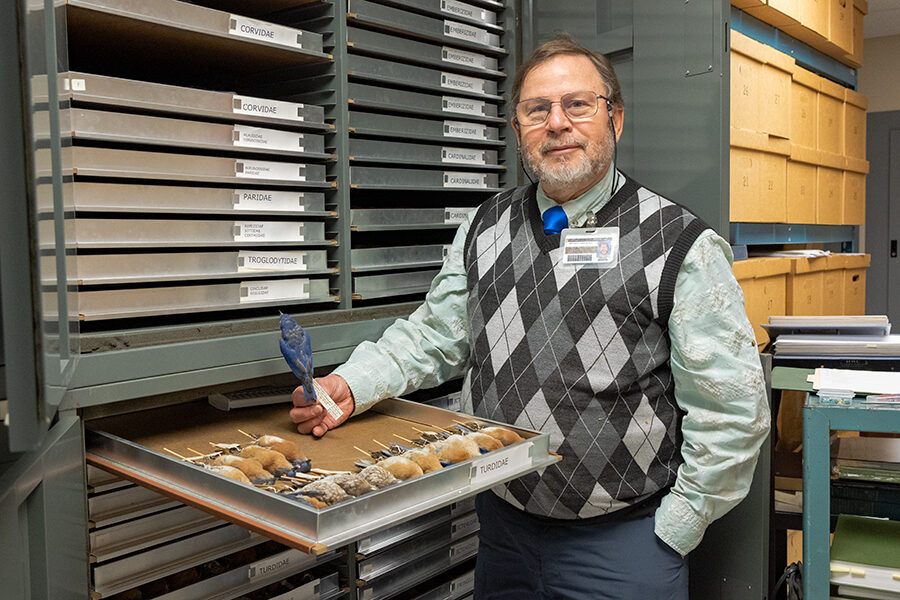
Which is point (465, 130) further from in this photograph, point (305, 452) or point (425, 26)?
point (305, 452)

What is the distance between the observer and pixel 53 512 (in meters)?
0.95

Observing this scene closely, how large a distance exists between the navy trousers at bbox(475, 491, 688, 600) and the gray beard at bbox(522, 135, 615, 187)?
607mm

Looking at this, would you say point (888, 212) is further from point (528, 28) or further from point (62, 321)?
point (62, 321)

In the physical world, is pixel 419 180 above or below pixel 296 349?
above

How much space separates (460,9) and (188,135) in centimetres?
77

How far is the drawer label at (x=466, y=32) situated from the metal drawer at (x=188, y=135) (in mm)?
452

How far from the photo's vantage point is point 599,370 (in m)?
1.28

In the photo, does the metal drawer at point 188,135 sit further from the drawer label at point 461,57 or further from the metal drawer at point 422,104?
the drawer label at point 461,57

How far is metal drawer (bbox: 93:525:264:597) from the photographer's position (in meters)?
1.15

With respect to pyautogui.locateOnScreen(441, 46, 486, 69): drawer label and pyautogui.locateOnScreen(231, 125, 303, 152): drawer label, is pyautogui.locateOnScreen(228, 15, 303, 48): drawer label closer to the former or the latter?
pyautogui.locateOnScreen(231, 125, 303, 152): drawer label

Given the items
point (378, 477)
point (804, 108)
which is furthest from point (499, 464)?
point (804, 108)

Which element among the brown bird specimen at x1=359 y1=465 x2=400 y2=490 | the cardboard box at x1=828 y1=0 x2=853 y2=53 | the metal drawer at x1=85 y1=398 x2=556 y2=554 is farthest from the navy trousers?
the cardboard box at x1=828 y1=0 x2=853 y2=53

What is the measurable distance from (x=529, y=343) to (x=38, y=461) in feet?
2.59

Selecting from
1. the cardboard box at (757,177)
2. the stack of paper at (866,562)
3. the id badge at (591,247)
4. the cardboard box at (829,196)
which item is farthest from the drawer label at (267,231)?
the cardboard box at (829,196)
